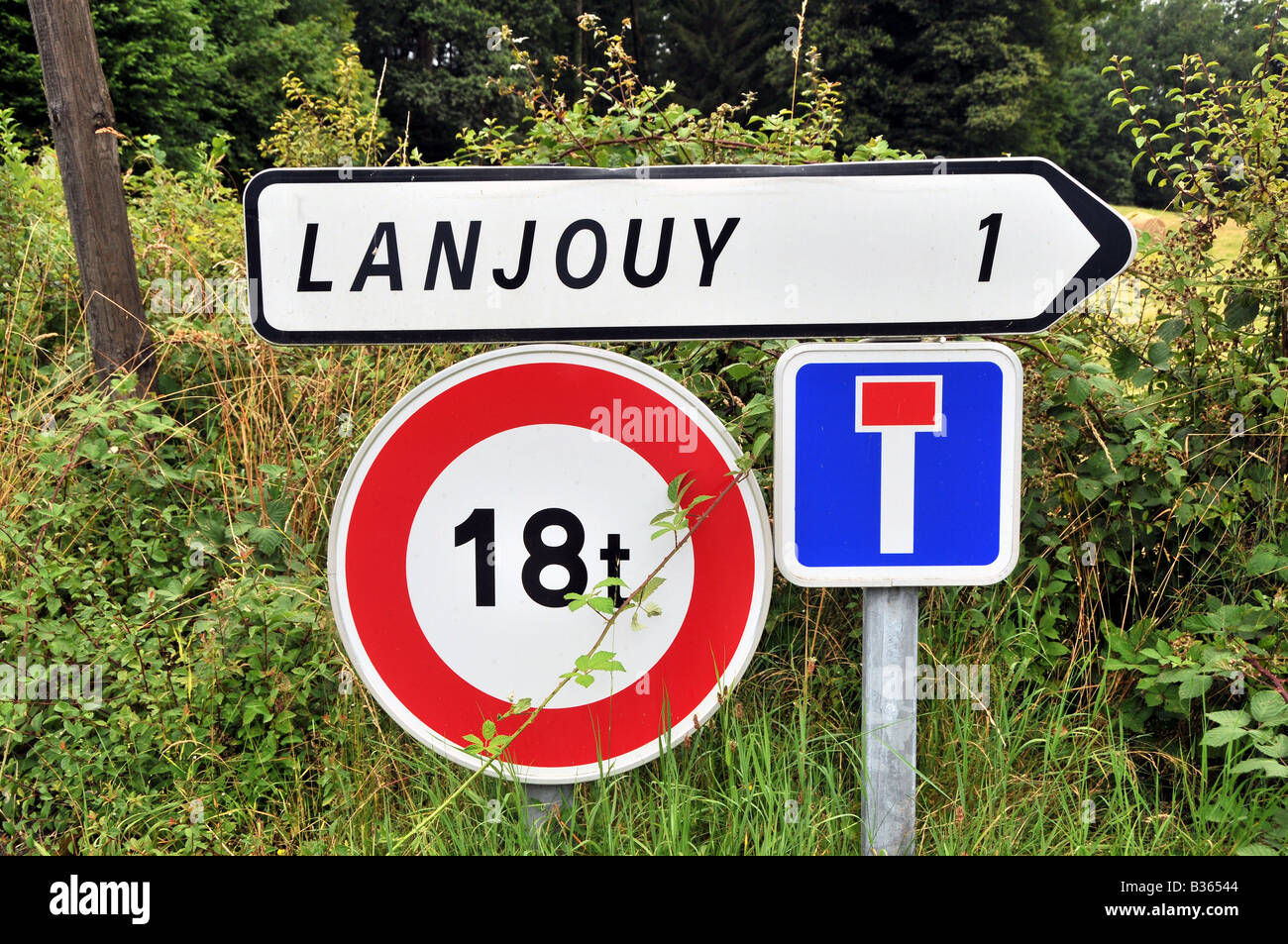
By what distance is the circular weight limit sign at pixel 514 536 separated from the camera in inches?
49.4

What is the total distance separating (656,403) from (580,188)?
0.31 meters

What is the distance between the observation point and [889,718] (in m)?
1.27

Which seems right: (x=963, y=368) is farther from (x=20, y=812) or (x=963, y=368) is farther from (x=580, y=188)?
(x=20, y=812)

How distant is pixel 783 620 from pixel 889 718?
0.61 metres

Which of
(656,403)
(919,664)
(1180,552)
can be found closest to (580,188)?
(656,403)

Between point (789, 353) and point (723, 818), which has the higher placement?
point (789, 353)

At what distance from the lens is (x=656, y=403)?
1266mm

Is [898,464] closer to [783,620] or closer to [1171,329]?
[783,620]

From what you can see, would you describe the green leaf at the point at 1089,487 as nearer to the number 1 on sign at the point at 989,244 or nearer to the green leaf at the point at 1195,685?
the green leaf at the point at 1195,685

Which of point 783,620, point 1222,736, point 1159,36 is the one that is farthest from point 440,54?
point 1159,36

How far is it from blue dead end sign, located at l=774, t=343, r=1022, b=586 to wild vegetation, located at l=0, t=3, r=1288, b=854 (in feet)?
1.40

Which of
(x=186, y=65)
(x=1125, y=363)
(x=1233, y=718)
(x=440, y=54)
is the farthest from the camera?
(x=440, y=54)

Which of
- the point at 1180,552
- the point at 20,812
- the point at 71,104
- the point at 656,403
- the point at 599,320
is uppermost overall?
the point at 71,104

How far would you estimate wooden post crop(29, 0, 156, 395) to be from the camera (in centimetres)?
268
